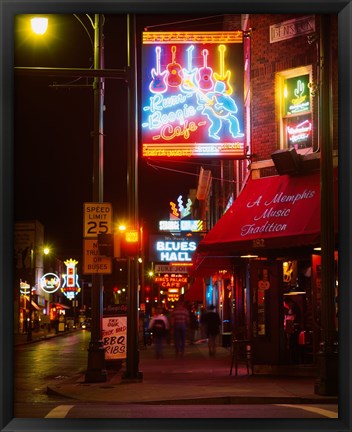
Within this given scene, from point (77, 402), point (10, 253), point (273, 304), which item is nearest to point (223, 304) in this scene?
point (273, 304)

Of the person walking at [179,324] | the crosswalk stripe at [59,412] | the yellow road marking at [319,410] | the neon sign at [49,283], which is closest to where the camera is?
the yellow road marking at [319,410]

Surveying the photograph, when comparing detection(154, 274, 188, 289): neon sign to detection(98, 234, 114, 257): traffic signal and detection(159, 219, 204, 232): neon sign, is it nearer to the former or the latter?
detection(159, 219, 204, 232): neon sign

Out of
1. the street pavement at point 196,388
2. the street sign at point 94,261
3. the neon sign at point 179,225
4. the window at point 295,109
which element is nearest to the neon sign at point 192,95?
the window at point 295,109

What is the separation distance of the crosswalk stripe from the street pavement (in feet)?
3.90

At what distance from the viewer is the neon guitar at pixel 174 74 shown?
720 inches

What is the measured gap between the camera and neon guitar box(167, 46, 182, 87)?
18.3 metres

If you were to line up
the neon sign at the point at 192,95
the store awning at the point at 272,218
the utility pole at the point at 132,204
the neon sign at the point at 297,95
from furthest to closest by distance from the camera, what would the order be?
the neon sign at the point at 192,95 → the neon sign at the point at 297,95 → the utility pole at the point at 132,204 → the store awning at the point at 272,218

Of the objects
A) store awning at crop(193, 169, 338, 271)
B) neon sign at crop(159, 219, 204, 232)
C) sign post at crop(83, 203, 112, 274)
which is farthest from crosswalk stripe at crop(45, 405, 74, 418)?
neon sign at crop(159, 219, 204, 232)

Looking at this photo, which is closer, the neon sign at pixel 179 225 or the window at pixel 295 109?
the window at pixel 295 109

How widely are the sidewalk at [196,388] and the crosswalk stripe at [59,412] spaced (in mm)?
1178

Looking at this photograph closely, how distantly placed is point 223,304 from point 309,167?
1684cm

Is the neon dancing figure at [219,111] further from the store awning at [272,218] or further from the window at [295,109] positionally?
the store awning at [272,218]

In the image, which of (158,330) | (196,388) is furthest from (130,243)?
(158,330)

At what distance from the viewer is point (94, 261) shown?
16281 millimetres
